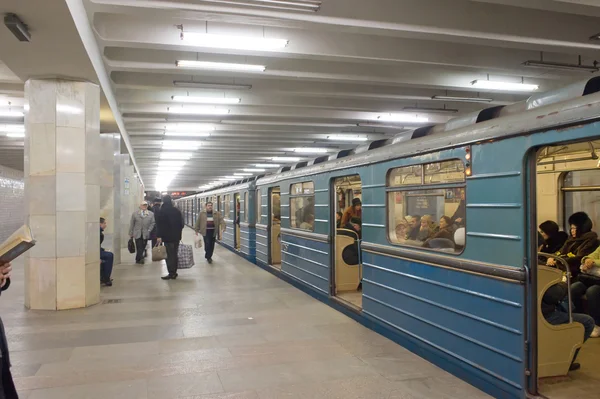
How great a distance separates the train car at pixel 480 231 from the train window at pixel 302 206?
1.19 metres

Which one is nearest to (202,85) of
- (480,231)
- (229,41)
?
(229,41)

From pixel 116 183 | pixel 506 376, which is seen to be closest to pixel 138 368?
pixel 506 376

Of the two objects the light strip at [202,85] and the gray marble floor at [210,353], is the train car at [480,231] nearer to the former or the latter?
the gray marble floor at [210,353]

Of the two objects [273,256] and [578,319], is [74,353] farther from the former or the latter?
[273,256]

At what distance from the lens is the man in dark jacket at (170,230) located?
31.9ft

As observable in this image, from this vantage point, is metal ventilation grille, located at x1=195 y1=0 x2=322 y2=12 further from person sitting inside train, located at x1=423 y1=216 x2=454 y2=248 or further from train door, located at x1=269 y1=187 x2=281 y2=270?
train door, located at x1=269 y1=187 x2=281 y2=270

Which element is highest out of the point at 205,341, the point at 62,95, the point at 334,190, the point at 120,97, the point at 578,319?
the point at 120,97

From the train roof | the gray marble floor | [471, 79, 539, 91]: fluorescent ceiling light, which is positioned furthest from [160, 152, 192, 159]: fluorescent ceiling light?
the train roof

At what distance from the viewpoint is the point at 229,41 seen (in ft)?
20.4

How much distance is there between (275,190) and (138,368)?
6.90 meters

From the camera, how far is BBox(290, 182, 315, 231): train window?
8.09 m

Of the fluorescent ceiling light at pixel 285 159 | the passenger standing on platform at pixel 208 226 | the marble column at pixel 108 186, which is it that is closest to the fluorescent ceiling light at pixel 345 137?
the passenger standing on platform at pixel 208 226

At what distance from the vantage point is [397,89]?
9.61 meters

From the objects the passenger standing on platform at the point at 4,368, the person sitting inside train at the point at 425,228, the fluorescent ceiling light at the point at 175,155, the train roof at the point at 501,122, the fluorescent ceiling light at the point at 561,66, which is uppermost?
the fluorescent ceiling light at the point at 561,66
